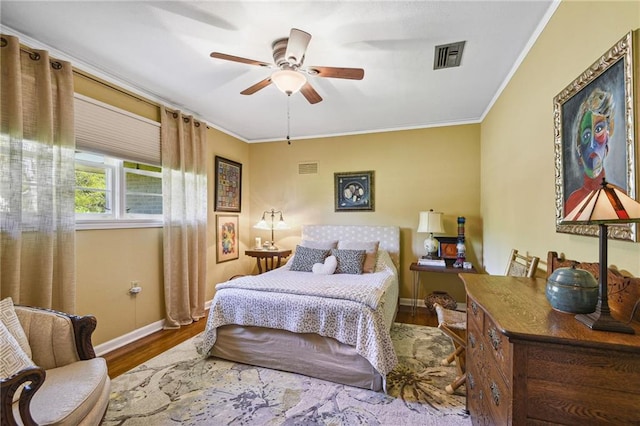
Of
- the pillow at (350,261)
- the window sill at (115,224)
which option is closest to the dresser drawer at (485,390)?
the pillow at (350,261)

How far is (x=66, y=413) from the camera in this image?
1.22 metres

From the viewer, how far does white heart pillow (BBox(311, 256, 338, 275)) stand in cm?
324

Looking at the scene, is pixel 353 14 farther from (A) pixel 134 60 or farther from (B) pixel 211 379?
(B) pixel 211 379

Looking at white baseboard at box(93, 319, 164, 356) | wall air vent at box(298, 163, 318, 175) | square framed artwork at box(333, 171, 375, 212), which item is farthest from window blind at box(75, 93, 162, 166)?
square framed artwork at box(333, 171, 375, 212)

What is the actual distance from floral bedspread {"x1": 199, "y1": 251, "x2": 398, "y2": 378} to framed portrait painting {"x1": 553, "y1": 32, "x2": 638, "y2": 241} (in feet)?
4.49

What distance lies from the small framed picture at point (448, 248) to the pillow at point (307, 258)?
5.24 feet

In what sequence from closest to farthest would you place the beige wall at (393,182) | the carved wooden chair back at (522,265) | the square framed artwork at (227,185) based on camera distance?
the carved wooden chair back at (522,265) < the beige wall at (393,182) < the square framed artwork at (227,185)

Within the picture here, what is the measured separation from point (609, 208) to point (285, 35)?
213cm

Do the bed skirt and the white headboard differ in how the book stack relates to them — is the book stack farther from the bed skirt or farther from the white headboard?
the bed skirt

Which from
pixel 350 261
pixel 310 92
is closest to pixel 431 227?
pixel 350 261

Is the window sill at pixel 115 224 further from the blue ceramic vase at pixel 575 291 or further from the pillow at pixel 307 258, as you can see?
the blue ceramic vase at pixel 575 291

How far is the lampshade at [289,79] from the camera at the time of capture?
6.57 ft

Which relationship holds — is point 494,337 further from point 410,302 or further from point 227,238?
point 227,238

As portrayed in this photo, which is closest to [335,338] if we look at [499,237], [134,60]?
[499,237]
